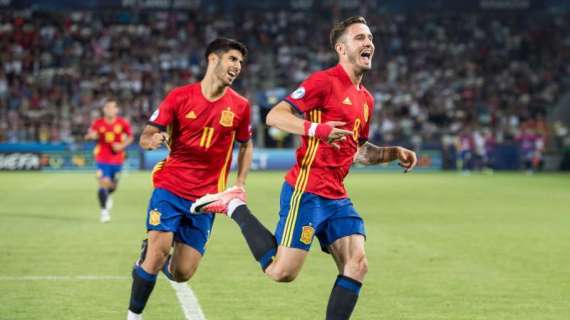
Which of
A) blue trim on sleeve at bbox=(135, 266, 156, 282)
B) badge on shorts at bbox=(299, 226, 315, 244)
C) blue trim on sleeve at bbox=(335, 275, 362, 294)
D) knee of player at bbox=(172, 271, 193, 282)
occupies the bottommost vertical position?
knee of player at bbox=(172, 271, 193, 282)

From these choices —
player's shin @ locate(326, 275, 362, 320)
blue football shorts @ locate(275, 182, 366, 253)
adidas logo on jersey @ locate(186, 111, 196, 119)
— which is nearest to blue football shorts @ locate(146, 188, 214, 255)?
adidas logo on jersey @ locate(186, 111, 196, 119)

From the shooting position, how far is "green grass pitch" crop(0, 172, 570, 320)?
859cm

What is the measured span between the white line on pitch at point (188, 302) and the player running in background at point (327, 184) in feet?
4.79

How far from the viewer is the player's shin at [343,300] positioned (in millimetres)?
6512

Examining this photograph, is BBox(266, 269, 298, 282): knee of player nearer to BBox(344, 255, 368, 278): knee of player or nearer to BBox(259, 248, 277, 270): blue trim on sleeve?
BBox(259, 248, 277, 270): blue trim on sleeve

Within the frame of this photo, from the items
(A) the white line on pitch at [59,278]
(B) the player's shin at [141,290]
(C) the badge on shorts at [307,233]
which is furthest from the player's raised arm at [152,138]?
(A) the white line on pitch at [59,278]

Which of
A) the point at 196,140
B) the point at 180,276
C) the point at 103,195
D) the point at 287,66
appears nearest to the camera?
the point at 196,140

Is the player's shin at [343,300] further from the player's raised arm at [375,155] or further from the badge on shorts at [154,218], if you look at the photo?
the badge on shorts at [154,218]

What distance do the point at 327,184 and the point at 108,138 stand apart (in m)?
11.4

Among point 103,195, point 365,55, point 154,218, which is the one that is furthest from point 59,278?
point 103,195

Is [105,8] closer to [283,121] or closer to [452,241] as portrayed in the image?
[452,241]

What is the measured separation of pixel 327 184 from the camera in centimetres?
682


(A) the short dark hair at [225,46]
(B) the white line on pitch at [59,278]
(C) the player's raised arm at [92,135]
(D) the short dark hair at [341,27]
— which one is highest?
(D) the short dark hair at [341,27]

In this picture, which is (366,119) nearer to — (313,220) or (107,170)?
(313,220)
